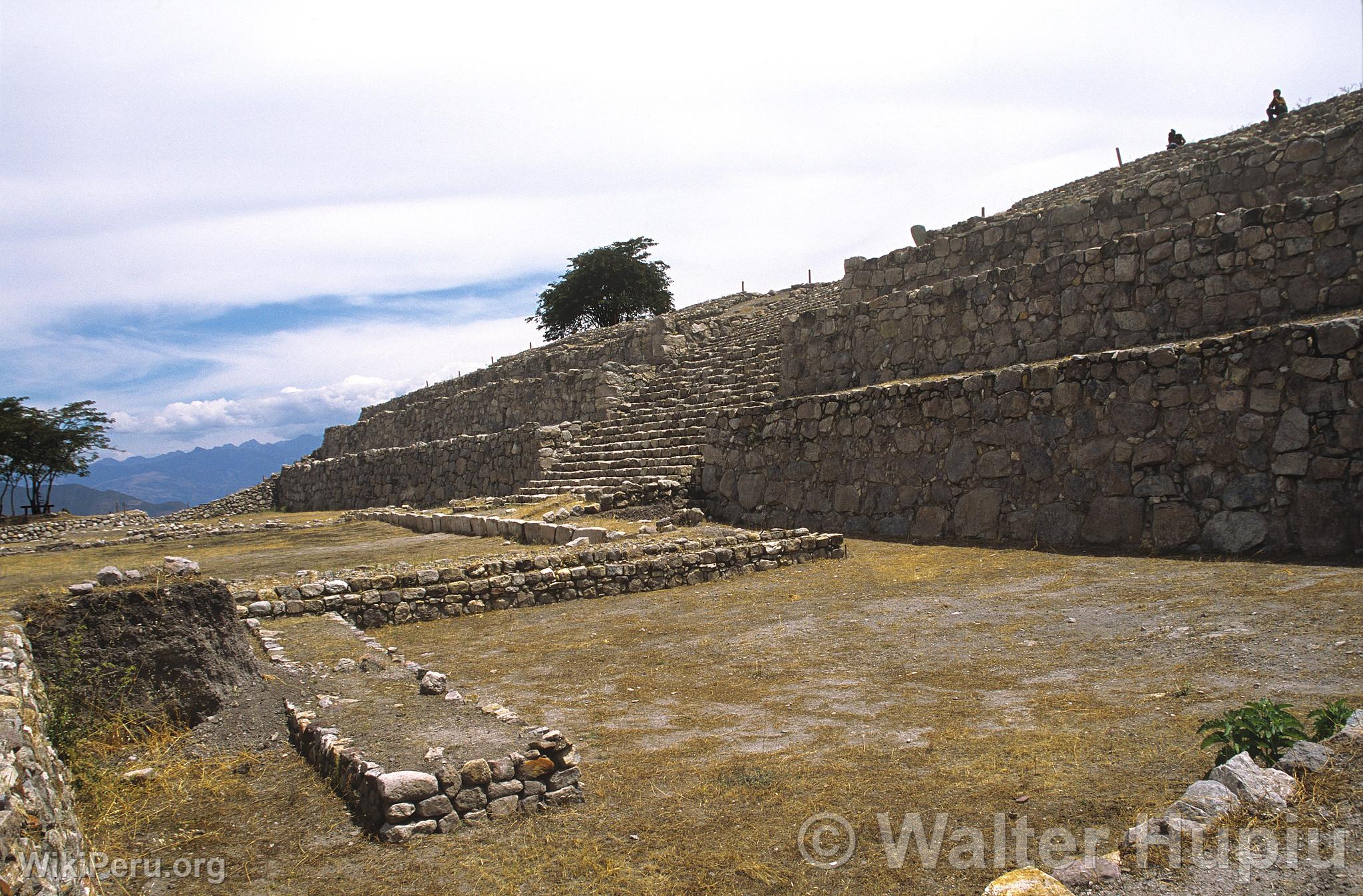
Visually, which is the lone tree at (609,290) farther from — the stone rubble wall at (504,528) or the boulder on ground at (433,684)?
the boulder on ground at (433,684)

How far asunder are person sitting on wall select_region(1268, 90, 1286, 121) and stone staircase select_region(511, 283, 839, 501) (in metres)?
11.0

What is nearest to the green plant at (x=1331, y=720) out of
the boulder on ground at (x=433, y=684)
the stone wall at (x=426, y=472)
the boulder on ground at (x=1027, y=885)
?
the boulder on ground at (x=1027, y=885)

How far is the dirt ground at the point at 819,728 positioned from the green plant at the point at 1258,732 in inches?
8.7

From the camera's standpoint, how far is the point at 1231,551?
8609 millimetres

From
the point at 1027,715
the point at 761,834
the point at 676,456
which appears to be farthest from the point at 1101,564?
the point at 676,456

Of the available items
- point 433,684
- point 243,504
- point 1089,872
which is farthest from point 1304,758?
point 243,504

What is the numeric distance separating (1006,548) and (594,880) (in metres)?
8.13

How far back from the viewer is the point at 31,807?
2828 millimetres

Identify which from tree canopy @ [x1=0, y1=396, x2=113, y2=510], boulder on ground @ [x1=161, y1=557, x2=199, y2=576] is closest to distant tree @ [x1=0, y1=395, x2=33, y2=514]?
tree canopy @ [x1=0, y1=396, x2=113, y2=510]

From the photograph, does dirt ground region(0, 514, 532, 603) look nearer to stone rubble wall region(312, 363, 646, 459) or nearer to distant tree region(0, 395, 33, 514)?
stone rubble wall region(312, 363, 646, 459)

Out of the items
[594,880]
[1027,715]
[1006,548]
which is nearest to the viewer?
[594,880]

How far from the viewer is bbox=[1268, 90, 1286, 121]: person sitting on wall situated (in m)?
19.0

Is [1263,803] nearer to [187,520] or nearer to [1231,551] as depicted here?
[1231,551]

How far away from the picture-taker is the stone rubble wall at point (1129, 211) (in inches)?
476
